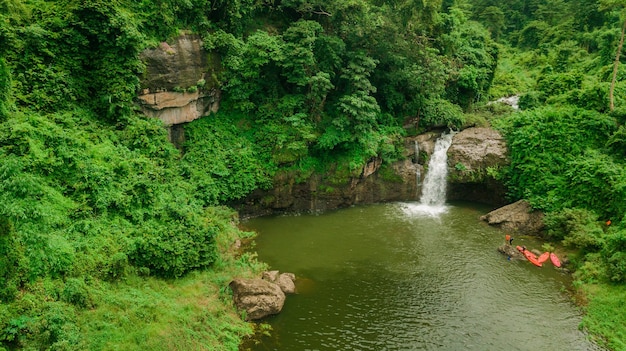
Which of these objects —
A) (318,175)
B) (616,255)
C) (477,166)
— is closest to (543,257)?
(616,255)

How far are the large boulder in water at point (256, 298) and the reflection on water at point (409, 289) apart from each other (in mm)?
444

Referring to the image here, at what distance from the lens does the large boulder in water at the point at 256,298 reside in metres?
13.5

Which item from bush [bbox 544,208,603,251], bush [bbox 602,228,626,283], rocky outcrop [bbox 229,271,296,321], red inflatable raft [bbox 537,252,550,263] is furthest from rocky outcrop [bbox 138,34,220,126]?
bush [bbox 602,228,626,283]

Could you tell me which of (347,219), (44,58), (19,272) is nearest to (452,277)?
(347,219)

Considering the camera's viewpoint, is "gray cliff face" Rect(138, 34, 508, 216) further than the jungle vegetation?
Yes

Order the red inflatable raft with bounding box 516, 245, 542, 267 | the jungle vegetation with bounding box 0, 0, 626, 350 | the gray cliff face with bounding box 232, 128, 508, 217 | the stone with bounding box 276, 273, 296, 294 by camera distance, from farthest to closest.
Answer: the gray cliff face with bounding box 232, 128, 508, 217
the red inflatable raft with bounding box 516, 245, 542, 267
the stone with bounding box 276, 273, 296, 294
the jungle vegetation with bounding box 0, 0, 626, 350

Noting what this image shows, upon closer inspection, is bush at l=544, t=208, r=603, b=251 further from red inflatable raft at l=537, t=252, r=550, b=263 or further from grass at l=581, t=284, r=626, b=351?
grass at l=581, t=284, r=626, b=351

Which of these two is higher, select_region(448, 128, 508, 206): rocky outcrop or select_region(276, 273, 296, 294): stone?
select_region(448, 128, 508, 206): rocky outcrop

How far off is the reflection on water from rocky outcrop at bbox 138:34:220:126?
23.1 ft

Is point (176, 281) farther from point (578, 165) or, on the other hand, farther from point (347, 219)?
point (578, 165)

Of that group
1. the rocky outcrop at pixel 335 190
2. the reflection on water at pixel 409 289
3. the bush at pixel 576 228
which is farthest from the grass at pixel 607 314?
the rocky outcrop at pixel 335 190

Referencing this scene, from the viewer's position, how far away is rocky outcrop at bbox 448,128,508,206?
923 inches

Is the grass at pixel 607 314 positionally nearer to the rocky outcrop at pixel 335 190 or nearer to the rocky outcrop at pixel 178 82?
the rocky outcrop at pixel 335 190

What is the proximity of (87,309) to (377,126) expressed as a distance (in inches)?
723
